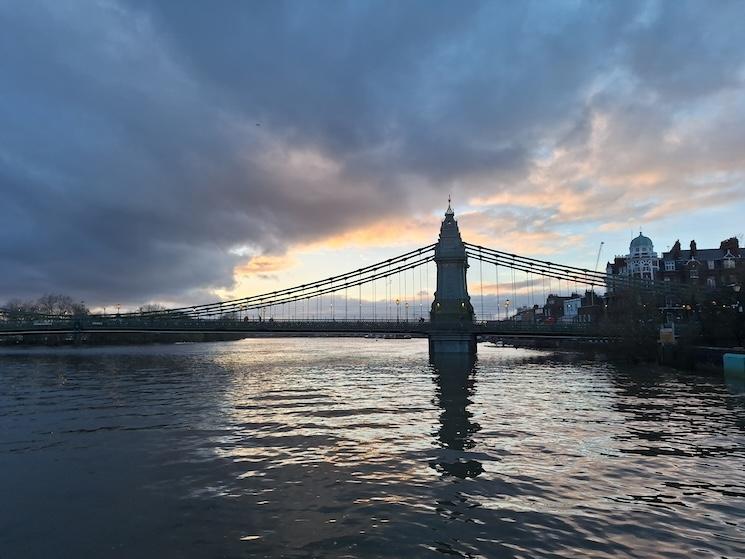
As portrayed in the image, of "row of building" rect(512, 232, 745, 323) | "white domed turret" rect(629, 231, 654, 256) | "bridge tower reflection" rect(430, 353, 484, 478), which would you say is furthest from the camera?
"white domed turret" rect(629, 231, 654, 256)

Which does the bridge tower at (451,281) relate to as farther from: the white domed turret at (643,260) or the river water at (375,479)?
the river water at (375,479)

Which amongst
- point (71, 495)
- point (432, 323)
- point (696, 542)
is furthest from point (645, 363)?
point (71, 495)

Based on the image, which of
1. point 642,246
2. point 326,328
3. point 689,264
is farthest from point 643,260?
point 326,328

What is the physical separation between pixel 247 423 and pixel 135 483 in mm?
9666

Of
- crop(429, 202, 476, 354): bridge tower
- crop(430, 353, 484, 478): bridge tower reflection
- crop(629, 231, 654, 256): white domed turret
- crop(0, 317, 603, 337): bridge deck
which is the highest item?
crop(629, 231, 654, 256): white domed turret

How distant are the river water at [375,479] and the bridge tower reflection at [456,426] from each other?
0.42 feet

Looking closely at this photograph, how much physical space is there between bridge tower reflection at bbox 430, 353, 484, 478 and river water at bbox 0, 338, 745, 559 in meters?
0.13

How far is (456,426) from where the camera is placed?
22656mm

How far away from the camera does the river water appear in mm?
10070

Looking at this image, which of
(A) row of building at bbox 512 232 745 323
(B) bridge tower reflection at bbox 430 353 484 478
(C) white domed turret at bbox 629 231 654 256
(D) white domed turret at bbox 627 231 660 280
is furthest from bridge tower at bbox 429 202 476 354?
(C) white domed turret at bbox 629 231 654 256

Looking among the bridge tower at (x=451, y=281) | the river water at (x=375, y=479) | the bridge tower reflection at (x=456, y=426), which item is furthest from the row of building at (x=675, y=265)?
the river water at (x=375, y=479)

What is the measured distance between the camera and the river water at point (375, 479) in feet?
33.0

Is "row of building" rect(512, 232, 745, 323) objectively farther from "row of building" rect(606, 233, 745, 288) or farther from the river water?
the river water

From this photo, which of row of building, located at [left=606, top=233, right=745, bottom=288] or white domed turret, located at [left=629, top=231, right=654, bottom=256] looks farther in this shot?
white domed turret, located at [left=629, top=231, right=654, bottom=256]
